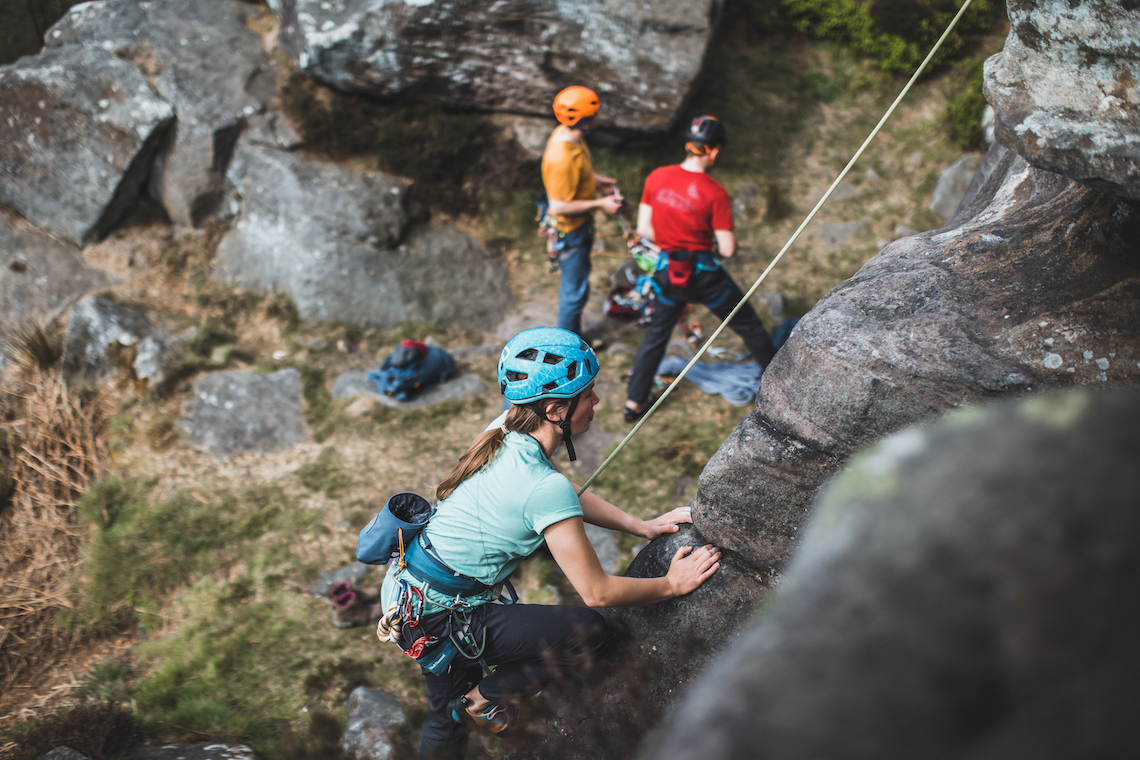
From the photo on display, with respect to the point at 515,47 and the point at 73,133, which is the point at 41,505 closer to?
the point at 73,133

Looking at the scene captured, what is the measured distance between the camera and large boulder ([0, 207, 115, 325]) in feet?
25.2

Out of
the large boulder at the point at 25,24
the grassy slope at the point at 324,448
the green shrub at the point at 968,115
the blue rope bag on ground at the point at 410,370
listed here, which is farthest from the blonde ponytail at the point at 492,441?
the large boulder at the point at 25,24

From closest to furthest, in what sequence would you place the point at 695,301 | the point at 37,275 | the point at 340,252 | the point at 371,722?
the point at 371,722 < the point at 695,301 < the point at 37,275 < the point at 340,252

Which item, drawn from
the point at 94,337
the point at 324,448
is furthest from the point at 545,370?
the point at 94,337

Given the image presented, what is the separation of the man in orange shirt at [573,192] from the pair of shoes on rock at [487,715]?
4079 millimetres

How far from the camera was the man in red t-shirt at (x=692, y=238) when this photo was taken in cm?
535

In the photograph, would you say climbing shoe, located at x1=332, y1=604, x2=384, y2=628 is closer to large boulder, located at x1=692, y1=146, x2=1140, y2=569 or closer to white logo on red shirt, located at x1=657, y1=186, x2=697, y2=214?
large boulder, located at x1=692, y1=146, x2=1140, y2=569

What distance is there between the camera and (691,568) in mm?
3270

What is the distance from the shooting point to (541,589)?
16.1 feet

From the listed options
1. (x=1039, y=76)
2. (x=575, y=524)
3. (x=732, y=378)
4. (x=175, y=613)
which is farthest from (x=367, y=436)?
(x=1039, y=76)

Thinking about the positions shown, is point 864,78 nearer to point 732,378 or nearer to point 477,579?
point 732,378

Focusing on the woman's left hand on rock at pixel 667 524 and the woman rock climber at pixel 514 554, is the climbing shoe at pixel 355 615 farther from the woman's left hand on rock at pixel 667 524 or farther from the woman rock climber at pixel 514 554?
the woman's left hand on rock at pixel 667 524

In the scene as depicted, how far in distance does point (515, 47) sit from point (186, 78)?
401 centimetres

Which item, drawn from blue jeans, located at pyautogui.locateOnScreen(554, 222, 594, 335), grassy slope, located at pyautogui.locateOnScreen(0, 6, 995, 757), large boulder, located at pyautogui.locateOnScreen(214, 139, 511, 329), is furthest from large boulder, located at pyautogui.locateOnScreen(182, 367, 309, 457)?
blue jeans, located at pyautogui.locateOnScreen(554, 222, 594, 335)
